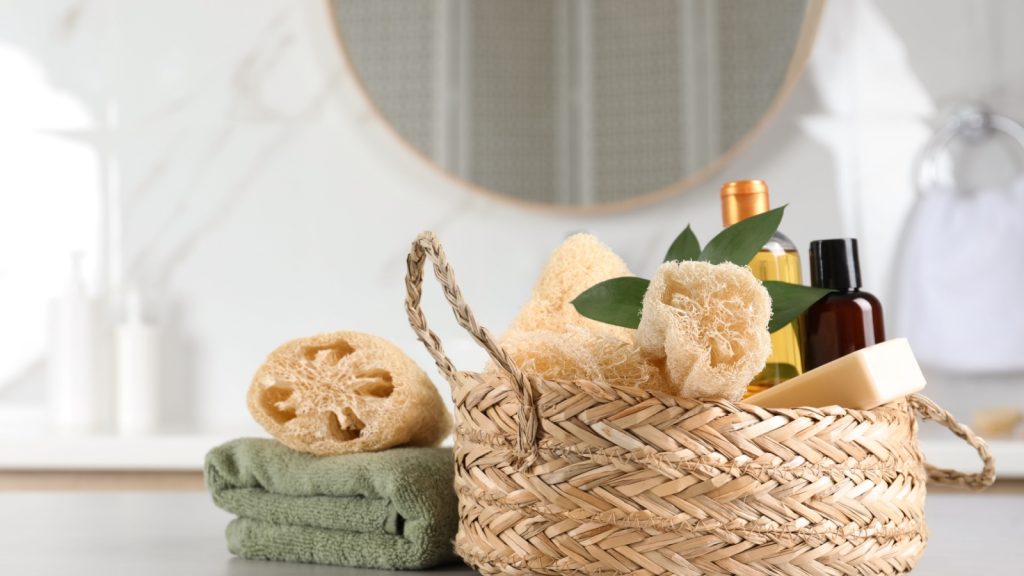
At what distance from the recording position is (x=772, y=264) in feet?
1.55

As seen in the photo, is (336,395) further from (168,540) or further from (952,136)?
(952,136)

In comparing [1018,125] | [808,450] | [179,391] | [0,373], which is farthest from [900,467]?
[0,373]

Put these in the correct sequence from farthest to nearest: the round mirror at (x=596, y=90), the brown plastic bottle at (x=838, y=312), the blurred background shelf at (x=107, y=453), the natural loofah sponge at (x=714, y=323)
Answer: the round mirror at (x=596, y=90)
the blurred background shelf at (x=107, y=453)
the brown plastic bottle at (x=838, y=312)
the natural loofah sponge at (x=714, y=323)

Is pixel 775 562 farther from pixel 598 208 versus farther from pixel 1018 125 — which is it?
pixel 1018 125

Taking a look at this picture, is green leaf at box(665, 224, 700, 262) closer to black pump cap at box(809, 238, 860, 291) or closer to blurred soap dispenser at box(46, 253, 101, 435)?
black pump cap at box(809, 238, 860, 291)

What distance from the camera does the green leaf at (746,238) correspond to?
409 millimetres

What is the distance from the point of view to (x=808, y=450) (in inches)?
14.2

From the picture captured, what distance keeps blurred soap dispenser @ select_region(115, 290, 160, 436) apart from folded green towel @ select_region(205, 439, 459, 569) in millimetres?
930

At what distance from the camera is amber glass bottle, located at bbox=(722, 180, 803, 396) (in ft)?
1.51

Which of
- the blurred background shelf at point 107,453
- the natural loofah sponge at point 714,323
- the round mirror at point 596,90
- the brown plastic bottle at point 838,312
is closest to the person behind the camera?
the natural loofah sponge at point 714,323

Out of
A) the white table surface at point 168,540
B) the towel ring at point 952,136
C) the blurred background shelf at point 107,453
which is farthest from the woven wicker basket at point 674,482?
the towel ring at point 952,136

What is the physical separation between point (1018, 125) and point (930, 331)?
34cm

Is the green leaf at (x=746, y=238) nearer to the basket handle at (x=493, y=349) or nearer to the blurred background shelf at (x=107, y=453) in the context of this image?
the basket handle at (x=493, y=349)

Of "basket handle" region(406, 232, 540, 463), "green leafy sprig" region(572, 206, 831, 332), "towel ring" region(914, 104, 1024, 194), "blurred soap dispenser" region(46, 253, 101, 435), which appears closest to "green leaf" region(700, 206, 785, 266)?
"green leafy sprig" region(572, 206, 831, 332)
